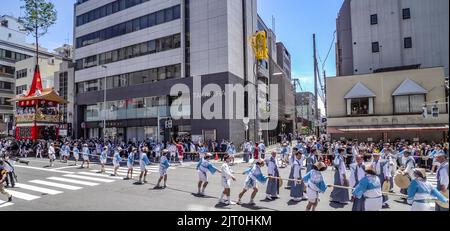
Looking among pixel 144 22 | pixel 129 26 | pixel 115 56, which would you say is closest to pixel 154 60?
pixel 144 22

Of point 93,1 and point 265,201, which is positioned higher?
point 93,1

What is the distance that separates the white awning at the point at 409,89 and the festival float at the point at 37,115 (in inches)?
1591

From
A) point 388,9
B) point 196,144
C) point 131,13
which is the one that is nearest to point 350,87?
point 388,9

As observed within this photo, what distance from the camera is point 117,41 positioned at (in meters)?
39.6

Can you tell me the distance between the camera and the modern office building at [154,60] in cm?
3212

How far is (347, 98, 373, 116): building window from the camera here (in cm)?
3183

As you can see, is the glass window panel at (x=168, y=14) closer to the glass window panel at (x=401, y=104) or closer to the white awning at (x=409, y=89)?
the white awning at (x=409, y=89)

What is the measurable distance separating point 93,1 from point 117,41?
9.47 meters

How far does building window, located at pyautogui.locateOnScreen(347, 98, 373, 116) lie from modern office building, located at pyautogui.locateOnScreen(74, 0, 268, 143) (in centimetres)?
1141

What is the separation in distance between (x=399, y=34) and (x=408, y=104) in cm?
1029

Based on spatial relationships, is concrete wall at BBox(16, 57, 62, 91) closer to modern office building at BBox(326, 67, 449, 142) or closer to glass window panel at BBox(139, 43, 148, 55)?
glass window panel at BBox(139, 43, 148, 55)

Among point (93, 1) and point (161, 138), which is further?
point (93, 1)
